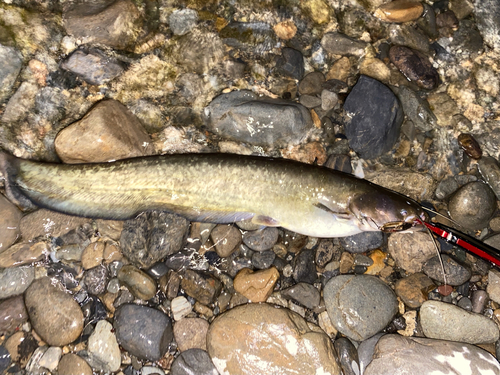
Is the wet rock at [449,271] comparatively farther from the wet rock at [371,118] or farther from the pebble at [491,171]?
the wet rock at [371,118]

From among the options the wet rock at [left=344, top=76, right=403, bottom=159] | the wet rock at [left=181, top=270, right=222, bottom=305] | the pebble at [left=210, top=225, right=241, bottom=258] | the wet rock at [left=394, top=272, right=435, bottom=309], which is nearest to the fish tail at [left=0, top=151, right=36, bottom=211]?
the wet rock at [left=181, top=270, right=222, bottom=305]

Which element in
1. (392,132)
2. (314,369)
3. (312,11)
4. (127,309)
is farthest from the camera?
(312,11)

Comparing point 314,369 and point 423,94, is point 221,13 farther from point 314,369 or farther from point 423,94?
point 314,369

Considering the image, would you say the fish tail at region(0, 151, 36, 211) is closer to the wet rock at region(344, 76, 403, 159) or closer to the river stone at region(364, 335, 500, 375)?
the wet rock at region(344, 76, 403, 159)

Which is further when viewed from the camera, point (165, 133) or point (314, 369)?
point (165, 133)

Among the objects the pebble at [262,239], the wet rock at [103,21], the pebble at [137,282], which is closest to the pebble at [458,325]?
the pebble at [262,239]

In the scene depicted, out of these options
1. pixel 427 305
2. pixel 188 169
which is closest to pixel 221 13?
pixel 188 169
